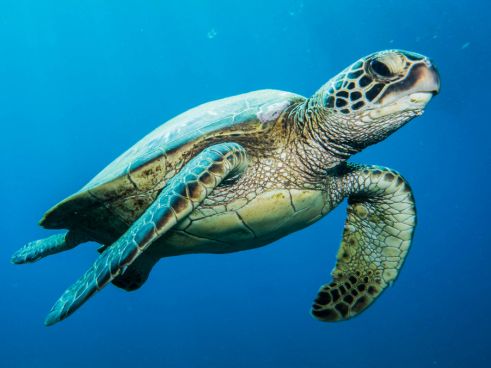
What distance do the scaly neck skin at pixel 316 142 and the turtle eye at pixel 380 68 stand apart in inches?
18.9

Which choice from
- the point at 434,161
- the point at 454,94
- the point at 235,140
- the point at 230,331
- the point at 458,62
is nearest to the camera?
the point at 235,140

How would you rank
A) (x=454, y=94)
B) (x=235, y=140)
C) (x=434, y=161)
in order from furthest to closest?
1. (x=434, y=161)
2. (x=454, y=94)
3. (x=235, y=140)

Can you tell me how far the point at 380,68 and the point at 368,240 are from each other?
1867 millimetres

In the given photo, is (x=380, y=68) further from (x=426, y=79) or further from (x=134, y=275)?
(x=134, y=275)

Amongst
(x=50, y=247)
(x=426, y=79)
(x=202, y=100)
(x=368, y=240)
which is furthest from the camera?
(x=202, y=100)

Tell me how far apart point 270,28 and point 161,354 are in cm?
3004

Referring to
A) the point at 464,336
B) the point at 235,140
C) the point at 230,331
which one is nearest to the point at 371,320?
the point at 464,336

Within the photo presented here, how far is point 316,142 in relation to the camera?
3.00m

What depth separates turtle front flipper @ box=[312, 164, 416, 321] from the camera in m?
3.42

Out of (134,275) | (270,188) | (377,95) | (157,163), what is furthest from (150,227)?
(134,275)

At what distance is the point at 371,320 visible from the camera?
29453 mm

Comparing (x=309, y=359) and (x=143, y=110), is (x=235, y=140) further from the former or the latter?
(x=143, y=110)

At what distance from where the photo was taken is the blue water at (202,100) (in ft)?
75.8

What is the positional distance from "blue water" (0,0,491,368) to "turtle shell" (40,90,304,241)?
20.3 m
